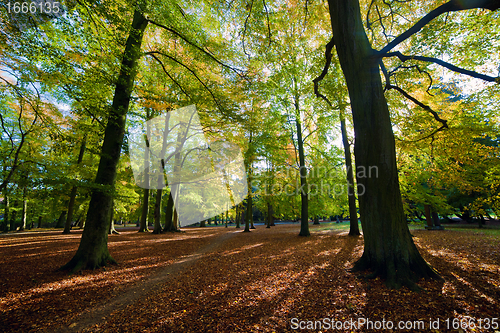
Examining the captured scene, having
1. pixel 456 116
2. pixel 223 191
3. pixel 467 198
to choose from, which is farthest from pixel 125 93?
pixel 467 198

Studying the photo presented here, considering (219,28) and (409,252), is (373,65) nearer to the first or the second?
(409,252)

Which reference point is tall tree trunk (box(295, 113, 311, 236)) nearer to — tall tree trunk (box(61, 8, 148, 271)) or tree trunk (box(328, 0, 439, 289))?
tree trunk (box(328, 0, 439, 289))

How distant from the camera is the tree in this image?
3781 mm

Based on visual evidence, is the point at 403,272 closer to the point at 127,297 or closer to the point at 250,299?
the point at 250,299

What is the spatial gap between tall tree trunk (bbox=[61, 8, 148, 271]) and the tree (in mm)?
5851

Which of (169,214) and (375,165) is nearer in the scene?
(375,165)

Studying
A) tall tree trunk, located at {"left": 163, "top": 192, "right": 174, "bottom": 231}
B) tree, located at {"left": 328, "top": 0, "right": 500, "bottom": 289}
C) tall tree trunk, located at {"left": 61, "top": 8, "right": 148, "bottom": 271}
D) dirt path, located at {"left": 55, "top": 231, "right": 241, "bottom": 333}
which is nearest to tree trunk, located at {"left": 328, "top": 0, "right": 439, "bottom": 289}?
tree, located at {"left": 328, "top": 0, "right": 500, "bottom": 289}

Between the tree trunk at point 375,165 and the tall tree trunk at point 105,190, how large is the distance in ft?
19.2

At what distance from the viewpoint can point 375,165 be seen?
13.2 ft

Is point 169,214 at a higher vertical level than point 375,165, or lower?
lower

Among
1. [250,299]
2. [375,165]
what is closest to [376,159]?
[375,165]

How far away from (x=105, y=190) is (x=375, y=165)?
7.17 meters

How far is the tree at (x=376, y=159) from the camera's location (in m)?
3.78

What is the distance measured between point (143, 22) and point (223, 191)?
16.3m
